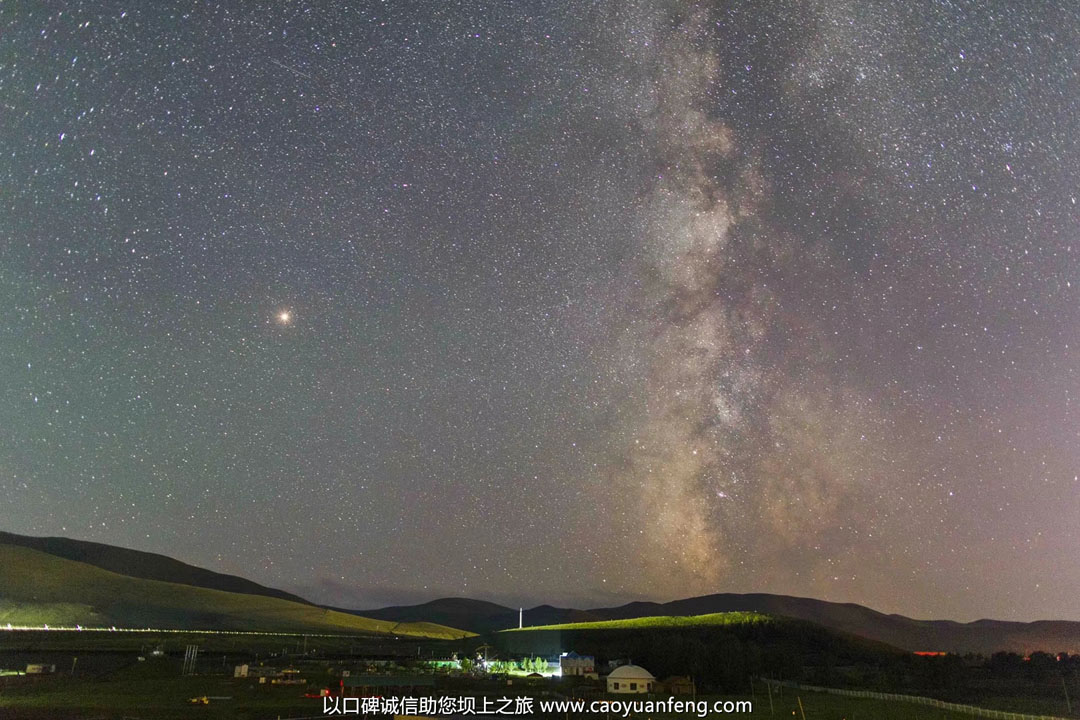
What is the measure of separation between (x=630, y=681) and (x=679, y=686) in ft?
16.4

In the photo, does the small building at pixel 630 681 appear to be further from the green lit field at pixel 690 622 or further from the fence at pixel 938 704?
the green lit field at pixel 690 622

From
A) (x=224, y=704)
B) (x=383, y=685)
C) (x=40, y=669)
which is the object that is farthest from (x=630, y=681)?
(x=40, y=669)

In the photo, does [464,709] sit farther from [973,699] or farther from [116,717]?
[973,699]

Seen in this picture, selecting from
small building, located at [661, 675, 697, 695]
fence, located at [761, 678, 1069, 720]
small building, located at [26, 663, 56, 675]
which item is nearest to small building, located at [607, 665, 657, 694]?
small building, located at [661, 675, 697, 695]

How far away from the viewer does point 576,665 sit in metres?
88.8

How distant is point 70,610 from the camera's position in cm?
17788

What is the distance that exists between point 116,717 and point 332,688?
21.2 metres

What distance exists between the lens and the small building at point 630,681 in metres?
A: 64.6

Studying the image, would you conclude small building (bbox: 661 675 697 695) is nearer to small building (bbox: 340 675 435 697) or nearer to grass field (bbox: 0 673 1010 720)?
grass field (bbox: 0 673 1010 720)

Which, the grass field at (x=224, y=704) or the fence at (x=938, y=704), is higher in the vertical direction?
the grass field at (x=224, y=704)

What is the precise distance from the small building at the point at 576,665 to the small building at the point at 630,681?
19.7 meters

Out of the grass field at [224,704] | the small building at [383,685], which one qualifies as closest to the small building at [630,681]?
the grass field at [224,704]

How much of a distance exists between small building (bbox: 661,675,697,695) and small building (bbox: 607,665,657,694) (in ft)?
4.35

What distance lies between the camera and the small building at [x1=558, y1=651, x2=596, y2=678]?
87.0m
